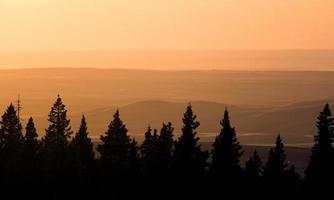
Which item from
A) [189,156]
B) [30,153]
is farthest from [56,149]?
[189,156]

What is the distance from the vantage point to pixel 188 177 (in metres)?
42.1

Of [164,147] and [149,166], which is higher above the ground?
[164,147]

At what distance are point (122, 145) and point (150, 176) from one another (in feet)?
12.1

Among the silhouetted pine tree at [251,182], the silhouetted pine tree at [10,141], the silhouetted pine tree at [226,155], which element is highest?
the silhouetted pine tree at [10,141]

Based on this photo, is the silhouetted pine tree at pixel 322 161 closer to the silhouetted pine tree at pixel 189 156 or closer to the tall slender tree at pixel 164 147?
the silhouetted pine tree at pixel 189 156

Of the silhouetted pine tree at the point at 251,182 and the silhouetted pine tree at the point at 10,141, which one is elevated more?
the silhouetted pine tree at the point at 10,141

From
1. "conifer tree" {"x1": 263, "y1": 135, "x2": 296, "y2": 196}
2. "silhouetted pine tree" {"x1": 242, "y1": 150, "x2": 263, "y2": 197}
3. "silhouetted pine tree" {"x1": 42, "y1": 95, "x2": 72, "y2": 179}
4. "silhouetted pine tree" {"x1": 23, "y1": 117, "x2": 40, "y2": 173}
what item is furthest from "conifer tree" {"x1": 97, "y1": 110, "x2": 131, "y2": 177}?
"conifer tree" {"x1": 263, "y1": 135, "x2": 296, "y2": 196}

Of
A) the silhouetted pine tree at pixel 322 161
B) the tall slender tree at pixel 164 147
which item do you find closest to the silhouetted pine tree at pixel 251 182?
the silhouetted pine tree at pixel 322 161

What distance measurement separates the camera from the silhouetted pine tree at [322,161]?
39.7 m

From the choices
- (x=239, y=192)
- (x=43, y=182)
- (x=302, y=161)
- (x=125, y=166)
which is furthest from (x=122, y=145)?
(x=302, y=161)

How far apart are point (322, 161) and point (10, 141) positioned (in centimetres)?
1781

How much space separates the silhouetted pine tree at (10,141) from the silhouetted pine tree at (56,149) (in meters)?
1.29

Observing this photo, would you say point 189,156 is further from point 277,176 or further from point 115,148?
point 115,148

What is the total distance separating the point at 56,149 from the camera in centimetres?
5056
